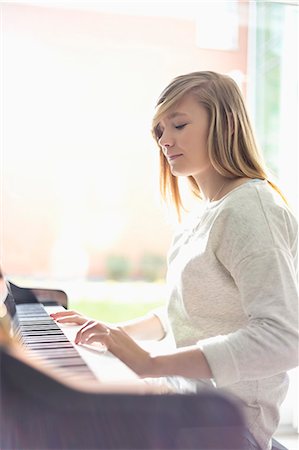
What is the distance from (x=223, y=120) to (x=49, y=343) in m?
0.67

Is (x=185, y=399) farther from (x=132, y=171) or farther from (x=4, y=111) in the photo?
(x=132, y=171)

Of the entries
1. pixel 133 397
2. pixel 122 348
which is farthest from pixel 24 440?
pixel 122 348

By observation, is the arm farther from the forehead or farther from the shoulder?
the forehead

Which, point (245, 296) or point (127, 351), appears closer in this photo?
point (127, 351)

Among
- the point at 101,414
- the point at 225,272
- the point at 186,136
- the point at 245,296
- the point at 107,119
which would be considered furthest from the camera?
the point at 107,119

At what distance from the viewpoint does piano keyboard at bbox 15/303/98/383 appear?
948 mm

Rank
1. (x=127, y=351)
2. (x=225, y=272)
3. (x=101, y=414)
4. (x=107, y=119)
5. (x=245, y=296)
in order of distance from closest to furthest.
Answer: (x=101, y=414) → (x=127, y=351) → (x=245, y=296) → (x=225, y=272) → (x=107, y=119)

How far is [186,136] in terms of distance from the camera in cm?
154

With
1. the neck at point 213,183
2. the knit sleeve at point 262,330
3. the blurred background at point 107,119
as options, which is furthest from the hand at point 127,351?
the blurred background at point 107,119

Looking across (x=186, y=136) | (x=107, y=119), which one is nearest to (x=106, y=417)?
(x=186, y=136)

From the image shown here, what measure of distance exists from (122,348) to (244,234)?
351 millimetres

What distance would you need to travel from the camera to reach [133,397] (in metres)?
0.77

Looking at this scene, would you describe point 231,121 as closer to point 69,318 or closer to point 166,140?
point 166,140

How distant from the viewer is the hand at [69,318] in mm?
1508
